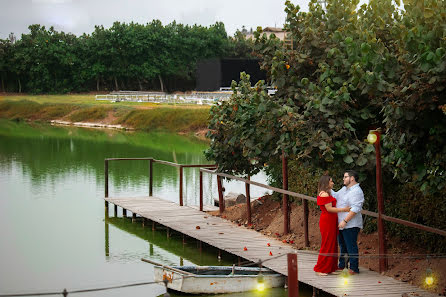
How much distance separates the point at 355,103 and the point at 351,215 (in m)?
3.32

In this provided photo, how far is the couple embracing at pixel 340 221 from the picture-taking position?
1258 centimetres

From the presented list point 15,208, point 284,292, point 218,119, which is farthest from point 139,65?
point 284,292

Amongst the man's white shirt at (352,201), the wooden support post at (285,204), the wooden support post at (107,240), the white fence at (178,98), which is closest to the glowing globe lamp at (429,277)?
the man's white shirt at (352,201)

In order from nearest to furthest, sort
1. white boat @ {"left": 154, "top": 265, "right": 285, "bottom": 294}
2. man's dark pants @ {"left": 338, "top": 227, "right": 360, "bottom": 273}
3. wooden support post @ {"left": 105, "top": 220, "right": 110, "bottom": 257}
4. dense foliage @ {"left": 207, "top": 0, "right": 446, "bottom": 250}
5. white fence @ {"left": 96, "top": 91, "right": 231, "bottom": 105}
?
dense foliage @ {"left": 207, "top": 0, "right": 446, "bottom": 250} → man's dark pants @ {"left": 338, "top": 227, "right": 360, "bottom": 273} → white boat @ {"left": 154, "top": 265, "right": 285, "bottom": 294} → wooden support post @ {"left": 105, "top": 220, "right": 110, "bottom": 257} → white fence @ {"left": 96, "top": 91, "right": 231, "bottom": 105}

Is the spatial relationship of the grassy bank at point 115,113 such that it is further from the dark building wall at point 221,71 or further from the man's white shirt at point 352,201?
the man's white shirt at point 352,201

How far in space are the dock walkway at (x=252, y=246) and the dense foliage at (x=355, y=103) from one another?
56.0 inches

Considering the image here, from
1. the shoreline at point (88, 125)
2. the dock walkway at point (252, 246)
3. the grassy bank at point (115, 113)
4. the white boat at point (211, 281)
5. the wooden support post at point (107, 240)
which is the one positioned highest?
the grassy bank at point (115, 113)

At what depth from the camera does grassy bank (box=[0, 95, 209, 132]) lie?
188 ft

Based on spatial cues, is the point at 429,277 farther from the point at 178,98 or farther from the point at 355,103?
the point at 178,98

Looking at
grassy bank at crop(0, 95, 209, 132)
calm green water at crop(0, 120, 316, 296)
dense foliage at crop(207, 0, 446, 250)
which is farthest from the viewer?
grassy bank at crop(0, 95, 209, 132)

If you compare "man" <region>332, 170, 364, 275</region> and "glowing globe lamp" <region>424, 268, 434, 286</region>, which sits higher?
"man" <region>332, 170, 364, 275</region>

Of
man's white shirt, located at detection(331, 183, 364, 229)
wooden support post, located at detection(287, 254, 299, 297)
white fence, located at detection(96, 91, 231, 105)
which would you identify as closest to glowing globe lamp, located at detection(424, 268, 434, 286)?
man's white shirt, located at detection(331, 183, 364, 229)

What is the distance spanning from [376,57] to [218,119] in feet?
22.0

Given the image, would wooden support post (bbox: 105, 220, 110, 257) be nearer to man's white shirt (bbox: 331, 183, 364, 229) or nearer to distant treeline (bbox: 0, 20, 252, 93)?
man's white shirt (bbox: 331, 183, 364, 229)
